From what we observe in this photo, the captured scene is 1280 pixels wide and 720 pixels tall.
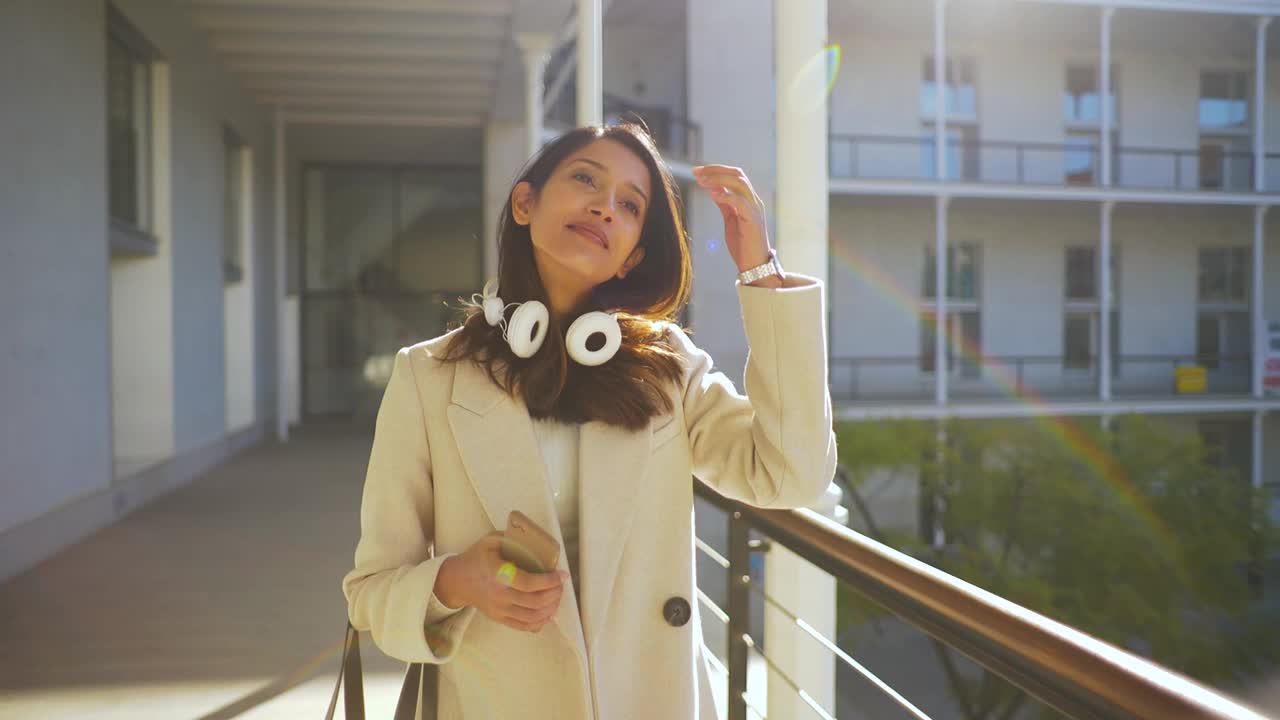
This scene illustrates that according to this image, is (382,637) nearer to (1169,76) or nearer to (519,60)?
(519,60)

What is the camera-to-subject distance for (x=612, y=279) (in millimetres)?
1474

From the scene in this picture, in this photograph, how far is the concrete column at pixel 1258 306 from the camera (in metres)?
15.1

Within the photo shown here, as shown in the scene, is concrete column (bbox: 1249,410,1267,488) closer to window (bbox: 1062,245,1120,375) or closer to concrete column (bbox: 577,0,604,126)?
window (bbox: 1062,245,1120,375)

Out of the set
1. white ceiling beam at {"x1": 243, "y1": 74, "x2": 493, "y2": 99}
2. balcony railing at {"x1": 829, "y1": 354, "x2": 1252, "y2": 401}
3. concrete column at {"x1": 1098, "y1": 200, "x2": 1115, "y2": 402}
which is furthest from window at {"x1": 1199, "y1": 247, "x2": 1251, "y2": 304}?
white ceiling beam at {"x1": 243, "y1": 74, "x2": 493, "y2": 99}

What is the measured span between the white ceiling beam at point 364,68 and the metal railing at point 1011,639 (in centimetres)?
798

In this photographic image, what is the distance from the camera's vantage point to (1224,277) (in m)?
17.0

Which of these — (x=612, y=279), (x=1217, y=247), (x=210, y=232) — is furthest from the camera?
(x=1217, y=247)

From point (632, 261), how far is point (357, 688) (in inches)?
27.7

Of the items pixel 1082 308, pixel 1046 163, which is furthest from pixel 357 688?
pixel 1082 308

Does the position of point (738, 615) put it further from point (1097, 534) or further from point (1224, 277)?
point (1224, 277)

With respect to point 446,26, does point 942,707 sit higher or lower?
lower

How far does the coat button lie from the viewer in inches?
50.7

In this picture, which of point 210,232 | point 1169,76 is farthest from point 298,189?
point 1169,76

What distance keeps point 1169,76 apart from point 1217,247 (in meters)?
3.04
